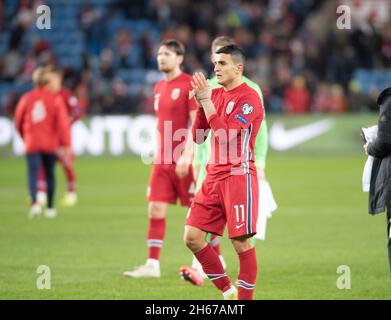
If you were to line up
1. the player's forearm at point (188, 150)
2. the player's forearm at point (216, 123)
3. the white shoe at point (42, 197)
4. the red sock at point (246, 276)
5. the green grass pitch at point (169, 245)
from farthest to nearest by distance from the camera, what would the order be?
the white shoe at point (42, 197) → the player's forearm at point (188, 150) → the green grass pitch at point (169, 245) → the red sock at point (246, 276) → the player's forearm at point (216, 123)

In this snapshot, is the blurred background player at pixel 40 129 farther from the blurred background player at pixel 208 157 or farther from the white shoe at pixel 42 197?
the blurred background player at pixel 208 157

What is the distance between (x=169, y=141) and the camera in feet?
32.8

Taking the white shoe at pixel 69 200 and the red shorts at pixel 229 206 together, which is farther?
the white shoe at pixel 69 200

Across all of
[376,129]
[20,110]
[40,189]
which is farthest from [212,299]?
[40,189]

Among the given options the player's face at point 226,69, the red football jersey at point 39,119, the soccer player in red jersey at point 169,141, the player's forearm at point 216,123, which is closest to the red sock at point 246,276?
the player's forearm at point 216,123

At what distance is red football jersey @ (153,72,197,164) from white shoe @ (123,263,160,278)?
3.88ft

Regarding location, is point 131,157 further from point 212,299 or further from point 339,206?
point 212,299

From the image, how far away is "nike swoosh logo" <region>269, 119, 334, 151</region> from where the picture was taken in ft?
78.7

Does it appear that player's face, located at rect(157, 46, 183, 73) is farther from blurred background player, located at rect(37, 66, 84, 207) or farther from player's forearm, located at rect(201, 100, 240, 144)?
blurred background player, located at rect(37, 66, 84, 207)

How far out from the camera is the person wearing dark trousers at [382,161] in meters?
7.47

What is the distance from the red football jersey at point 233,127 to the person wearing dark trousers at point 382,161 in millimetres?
1001

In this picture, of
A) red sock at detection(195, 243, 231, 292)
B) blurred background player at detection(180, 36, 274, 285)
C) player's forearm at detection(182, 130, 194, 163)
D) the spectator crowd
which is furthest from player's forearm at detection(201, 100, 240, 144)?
the spectator crowd

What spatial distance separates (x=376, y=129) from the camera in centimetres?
792
